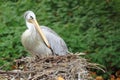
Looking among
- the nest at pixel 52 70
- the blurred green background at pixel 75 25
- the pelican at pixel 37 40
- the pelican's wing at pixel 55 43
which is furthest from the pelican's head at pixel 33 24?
the nest at pixel 52 70

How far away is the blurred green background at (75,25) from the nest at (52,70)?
99.1 inches

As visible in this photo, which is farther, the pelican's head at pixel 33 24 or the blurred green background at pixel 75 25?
the blurred green background at pixel 75 25

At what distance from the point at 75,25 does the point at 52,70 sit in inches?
179

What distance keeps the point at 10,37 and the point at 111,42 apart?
6.10 feet

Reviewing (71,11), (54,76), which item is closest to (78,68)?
(54,76)

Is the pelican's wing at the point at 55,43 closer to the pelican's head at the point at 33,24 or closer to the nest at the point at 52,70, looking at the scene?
the pelican's head at the point at 33,24

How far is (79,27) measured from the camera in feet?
37.8

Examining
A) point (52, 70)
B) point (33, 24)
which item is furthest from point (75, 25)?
point (52, 70)

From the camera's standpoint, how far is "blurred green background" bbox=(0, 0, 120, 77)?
1073 centimetres

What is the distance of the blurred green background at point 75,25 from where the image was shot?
10727 millimetres

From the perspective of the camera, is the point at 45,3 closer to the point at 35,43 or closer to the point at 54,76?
the point at 35,43

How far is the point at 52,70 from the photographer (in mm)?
7086

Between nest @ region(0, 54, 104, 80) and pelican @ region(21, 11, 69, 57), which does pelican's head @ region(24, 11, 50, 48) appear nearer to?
pelican @ region(21, 11, 69, 57)

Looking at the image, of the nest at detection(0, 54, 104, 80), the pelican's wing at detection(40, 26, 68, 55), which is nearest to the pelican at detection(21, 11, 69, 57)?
the pelican's wing at detection(40, 26, 68, 55)
